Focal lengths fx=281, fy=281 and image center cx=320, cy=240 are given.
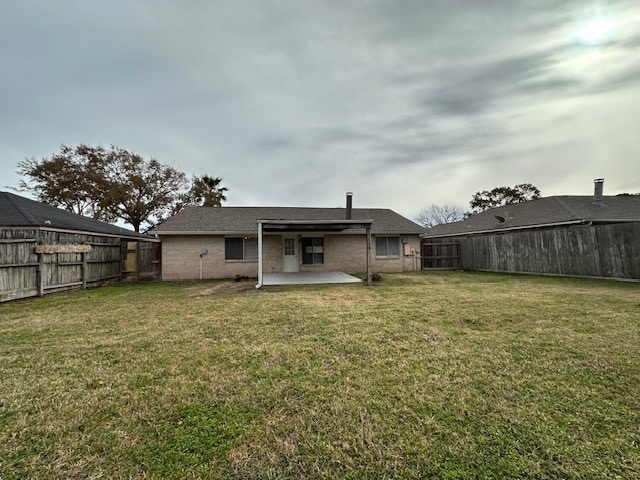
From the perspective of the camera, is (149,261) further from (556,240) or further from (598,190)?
(598,190)

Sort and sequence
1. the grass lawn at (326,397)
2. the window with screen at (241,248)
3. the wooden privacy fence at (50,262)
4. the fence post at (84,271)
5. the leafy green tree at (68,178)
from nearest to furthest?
the grass lawn at (326,397) → the wooden privacy fence at (50,262) → the fence post at (84,271) → the window with screen at (241,248) → the leafy green tree at (68,178)

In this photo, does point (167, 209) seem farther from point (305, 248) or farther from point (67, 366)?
point (67, 366)

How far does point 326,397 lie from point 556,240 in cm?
1426

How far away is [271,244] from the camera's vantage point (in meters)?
14.7

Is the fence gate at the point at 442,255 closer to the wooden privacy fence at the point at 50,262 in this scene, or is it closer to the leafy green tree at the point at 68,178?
the wooden privacy fence at the point at 50,262

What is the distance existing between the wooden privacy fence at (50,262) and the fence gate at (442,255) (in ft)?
53.5

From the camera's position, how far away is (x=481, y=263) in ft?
53.4

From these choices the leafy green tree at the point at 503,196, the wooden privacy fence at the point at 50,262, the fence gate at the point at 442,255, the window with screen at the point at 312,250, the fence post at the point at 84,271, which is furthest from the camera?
the leafy green tree at the point at 503,196

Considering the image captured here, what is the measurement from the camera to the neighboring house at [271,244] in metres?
13.7

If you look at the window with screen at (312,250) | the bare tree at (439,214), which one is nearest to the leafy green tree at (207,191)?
the window with screen at (312,250)

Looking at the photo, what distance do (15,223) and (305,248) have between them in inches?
432

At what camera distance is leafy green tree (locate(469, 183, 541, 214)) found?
117ft

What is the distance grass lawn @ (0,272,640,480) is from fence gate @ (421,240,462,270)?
12.0m

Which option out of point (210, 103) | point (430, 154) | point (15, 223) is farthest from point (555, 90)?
point (15, 223)
